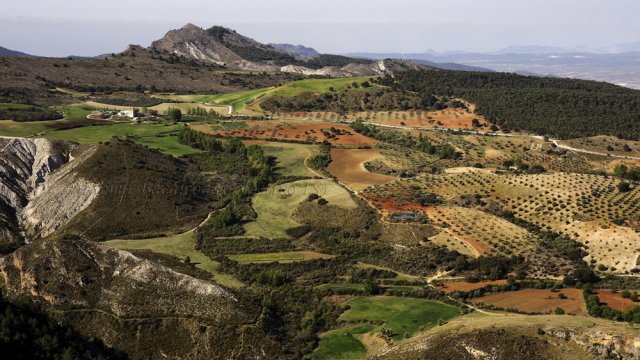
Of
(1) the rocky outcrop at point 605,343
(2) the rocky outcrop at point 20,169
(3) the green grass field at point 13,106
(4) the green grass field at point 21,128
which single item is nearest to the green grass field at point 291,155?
(2) the rocky outcrop at point 20,169

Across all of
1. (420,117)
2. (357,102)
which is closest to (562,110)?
(420,117)

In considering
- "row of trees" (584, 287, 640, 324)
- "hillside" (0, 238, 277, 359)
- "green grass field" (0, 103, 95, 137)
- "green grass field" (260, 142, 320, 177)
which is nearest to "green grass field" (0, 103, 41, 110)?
"green grass field" (0, 103, 95, 137)

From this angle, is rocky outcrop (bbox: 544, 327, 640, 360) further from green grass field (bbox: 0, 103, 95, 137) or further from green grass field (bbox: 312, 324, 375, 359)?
green grass field (bbox: 0, 103, 95, 137)

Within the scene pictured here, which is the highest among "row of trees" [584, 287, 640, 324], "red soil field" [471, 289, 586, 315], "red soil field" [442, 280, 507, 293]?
"row of trees" [584, 287, 640, 324]

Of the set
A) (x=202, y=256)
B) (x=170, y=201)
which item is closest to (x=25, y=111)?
(x=170, y=201)

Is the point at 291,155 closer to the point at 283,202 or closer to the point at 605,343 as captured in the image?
the point at 283,202
